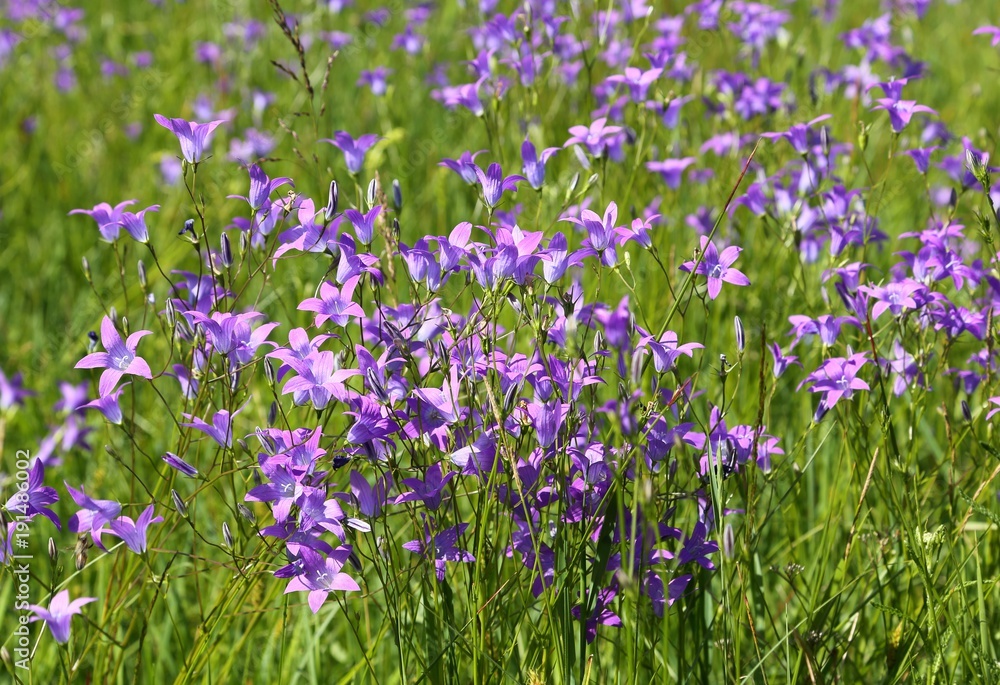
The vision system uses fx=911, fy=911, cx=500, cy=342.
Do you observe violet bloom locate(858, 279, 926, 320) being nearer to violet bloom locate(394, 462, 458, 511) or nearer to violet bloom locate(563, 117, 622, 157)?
violet bloom locate(563, 117, 622, 157)

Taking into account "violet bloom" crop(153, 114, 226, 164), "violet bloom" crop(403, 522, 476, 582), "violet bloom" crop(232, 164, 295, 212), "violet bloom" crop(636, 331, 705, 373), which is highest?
"violet bloom" crop(153, 114, 226, 164)

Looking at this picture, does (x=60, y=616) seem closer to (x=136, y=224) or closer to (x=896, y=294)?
(x=136, y=224)

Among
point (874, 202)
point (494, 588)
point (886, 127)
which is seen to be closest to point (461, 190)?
point (874, 202)

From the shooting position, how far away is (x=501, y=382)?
172 centimetres

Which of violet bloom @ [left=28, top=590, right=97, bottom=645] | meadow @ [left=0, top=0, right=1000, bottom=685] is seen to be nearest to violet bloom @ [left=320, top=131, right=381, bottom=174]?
meadow @ [left=0, top=0, right=1000, bottom=685]

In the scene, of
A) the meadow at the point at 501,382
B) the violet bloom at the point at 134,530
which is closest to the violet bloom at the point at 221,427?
the meadow at the point at 501,382

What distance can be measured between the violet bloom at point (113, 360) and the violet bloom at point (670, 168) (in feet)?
6.55

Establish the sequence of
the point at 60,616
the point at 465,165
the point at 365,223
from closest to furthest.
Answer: the point at 60,616, the point at 365,223, the point at 465,165

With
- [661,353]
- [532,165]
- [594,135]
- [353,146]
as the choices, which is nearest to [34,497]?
[353,146]

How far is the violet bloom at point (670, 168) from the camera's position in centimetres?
321

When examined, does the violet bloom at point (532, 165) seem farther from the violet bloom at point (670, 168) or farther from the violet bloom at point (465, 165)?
the violet bloom at point (670, 168)

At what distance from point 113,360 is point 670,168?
2.19m

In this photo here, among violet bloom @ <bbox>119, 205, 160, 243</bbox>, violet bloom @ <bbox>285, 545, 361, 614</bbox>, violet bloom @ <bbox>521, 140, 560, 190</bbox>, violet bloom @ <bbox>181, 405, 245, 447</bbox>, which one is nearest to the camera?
violet bloom @ <bbox>285, 545, 361, 614</bbox>

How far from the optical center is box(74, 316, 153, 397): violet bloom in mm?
1693
